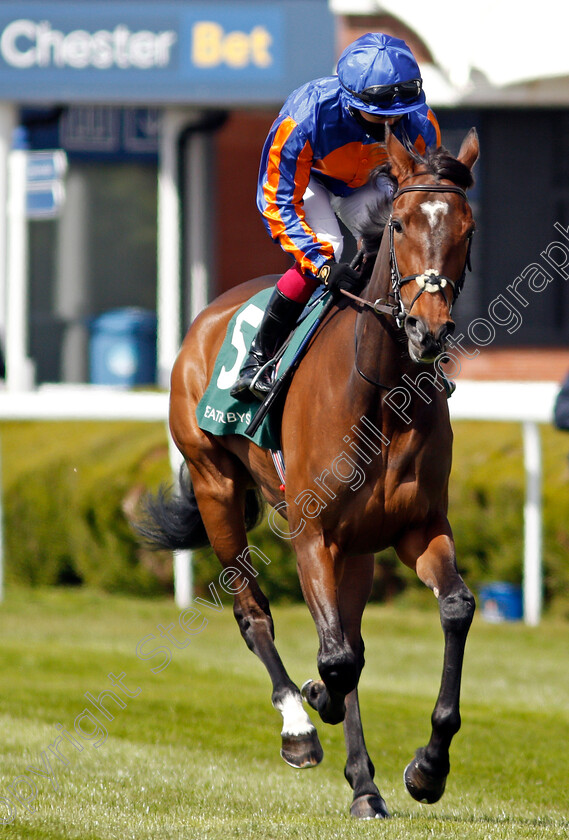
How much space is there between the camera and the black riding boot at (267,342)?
13.7ft

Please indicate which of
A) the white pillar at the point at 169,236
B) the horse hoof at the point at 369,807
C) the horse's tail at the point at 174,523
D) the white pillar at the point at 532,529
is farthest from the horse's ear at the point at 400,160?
the white pillar at the point at 169,236

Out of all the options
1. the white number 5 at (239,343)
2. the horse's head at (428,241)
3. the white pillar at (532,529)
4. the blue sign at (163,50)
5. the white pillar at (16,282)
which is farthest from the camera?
the white pillar at (16,282)

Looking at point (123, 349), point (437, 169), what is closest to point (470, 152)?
point (437, 169)

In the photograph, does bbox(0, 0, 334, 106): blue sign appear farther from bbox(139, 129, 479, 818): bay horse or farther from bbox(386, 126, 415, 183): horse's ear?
bbox(386, 126, 415, 183): horse's ear

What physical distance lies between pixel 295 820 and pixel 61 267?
36.0 feet

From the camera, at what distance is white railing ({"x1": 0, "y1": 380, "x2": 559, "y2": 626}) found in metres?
6.99

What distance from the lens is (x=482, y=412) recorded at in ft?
23.9

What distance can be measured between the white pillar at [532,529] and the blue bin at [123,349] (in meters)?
6.01

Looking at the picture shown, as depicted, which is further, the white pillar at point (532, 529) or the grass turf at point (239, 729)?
the white pillar at point (532, 529)

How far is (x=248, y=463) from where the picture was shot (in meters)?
4.58

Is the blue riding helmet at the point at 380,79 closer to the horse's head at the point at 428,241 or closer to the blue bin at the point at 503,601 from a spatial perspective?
the horse's head at the point at 428,241

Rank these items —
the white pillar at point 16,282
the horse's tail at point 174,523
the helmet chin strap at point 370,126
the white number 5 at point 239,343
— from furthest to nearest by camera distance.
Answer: the white pillar at point 16,282 → the horse's tail at point 174,523 → the white number 5 at point 239,343 → the helmet chin strap at point 370,126

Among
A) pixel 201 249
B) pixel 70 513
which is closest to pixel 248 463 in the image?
pixel 70 513

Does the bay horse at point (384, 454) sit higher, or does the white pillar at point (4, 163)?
the bay horse at point (384, 454)
